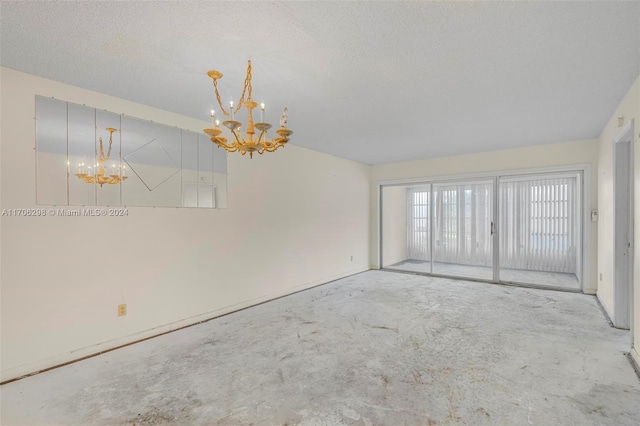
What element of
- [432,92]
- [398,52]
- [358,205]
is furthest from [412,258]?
[398,52]

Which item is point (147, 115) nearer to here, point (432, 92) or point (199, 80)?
point (199, 80)

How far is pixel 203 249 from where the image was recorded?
3.71 meters

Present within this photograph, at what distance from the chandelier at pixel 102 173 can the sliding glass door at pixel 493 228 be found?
5386 mm

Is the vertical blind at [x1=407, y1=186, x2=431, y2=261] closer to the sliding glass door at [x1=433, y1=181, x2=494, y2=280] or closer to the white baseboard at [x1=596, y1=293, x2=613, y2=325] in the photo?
the sliding glass door at [x1=433, y1=181, x2=494, y2=280]

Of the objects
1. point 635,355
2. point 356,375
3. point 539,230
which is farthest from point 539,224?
point 356,375

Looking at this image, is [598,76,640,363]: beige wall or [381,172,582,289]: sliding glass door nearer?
[598,76,640,363]: beige wall

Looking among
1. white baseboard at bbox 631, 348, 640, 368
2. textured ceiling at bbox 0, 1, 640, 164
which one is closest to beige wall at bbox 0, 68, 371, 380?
textured ceiling at bbox 0, 1, 640, 164

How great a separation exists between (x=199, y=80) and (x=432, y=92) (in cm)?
220

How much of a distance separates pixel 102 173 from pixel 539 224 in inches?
291

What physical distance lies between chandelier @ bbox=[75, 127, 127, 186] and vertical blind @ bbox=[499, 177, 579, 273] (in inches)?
239

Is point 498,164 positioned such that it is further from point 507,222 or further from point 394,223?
point 394,223

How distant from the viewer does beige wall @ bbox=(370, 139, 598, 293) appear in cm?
470

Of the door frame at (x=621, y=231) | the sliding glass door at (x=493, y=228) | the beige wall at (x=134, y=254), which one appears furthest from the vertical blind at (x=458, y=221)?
the beige wall at (x=134, y=254)

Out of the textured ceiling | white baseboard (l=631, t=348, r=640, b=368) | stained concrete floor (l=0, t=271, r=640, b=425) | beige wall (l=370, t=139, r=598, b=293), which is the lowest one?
stained concrete floor (l=0, t=271, r=640, b=425)
